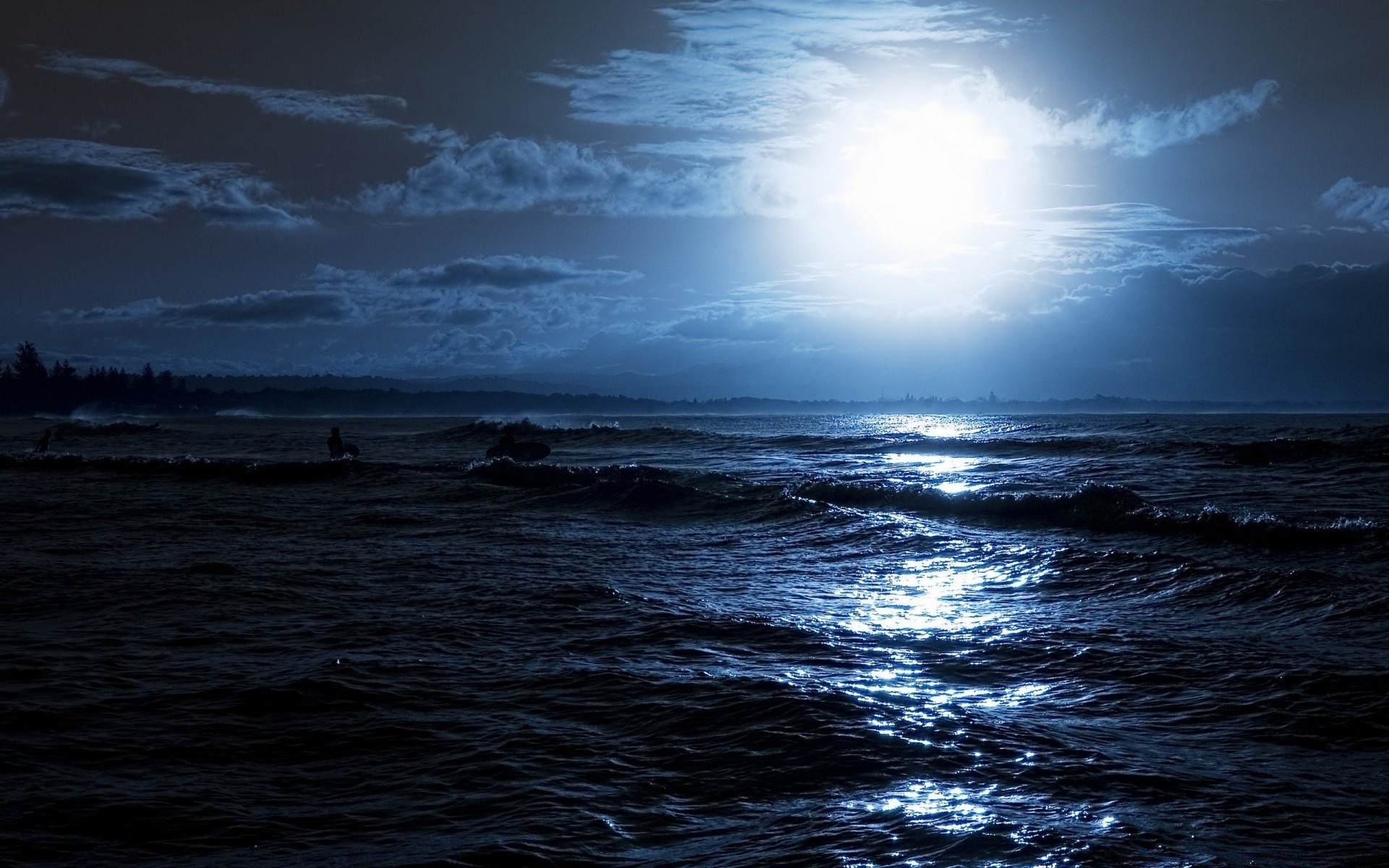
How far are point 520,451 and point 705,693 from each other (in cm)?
3205

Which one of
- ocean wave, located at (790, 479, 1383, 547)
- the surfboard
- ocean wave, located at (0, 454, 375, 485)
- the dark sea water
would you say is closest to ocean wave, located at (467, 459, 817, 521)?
ocean wave, located at (790, 479, 1383, 547)

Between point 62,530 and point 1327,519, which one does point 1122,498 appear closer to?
point 1327,519

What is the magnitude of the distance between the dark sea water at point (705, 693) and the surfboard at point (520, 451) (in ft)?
63.2

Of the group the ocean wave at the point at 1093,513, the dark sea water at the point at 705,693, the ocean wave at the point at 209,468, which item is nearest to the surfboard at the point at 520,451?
the ocean wave at the point at 209,468

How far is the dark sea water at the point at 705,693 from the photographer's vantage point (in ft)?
16.5

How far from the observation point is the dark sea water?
502 cm

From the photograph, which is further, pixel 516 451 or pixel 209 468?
pixel 516 451

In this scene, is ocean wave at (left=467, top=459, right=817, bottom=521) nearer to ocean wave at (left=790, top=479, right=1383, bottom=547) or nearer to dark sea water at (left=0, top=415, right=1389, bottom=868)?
ocean wave at (left=790, top=479, right=1383, bottom=547)

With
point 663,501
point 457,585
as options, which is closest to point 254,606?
point 457,585

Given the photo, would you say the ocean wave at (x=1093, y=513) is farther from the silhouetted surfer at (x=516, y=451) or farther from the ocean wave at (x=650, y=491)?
the silhouetted surfer at (x=516, y=451)

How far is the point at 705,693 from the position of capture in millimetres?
7520

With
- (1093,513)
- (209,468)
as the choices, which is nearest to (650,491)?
(1093,513)

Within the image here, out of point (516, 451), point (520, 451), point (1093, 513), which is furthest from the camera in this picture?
point (520, 451)

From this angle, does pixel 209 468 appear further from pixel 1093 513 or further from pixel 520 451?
pixel 1093 513
